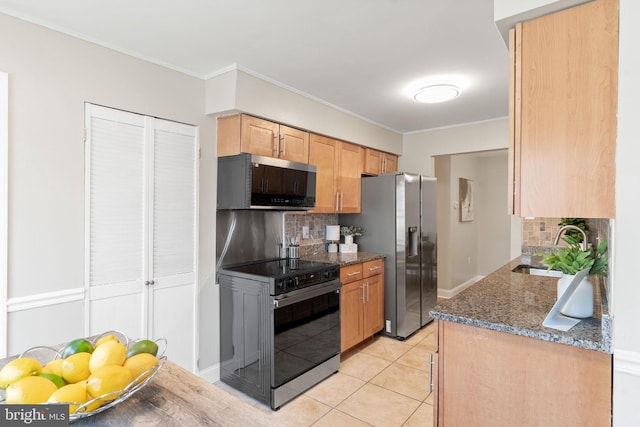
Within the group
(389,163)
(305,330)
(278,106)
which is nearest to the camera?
(305,330)

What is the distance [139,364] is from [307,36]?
6.44ft

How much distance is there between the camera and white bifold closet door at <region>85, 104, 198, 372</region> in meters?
2.18

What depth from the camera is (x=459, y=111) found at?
145 inches

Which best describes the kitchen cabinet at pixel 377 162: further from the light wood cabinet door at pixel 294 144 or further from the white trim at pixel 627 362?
the white trim at pixel 627 362

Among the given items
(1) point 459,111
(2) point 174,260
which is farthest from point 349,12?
(1) point 459,111

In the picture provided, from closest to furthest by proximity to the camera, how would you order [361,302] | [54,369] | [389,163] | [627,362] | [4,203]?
[54,369], [627,362], [4,203], [361,302], [389,163]

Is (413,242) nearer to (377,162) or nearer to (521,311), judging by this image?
(377,162)

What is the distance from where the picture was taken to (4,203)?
181 cm

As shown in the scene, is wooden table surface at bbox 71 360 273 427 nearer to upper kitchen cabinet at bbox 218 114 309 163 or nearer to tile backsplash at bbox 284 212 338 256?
upper kitchen cabinet at bbox 218 114 309 163

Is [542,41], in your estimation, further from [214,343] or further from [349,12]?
[214,343]

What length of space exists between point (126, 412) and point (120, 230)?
1.71 meters

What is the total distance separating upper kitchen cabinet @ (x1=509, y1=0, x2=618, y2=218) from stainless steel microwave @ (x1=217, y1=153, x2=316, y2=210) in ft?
5.87

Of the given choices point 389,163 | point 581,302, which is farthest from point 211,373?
point 389,163

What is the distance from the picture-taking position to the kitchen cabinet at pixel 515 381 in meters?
1.27
